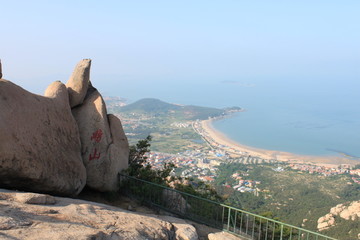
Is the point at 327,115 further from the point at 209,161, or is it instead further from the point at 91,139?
the point at 91,139

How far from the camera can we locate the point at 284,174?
160 feet

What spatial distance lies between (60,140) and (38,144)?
2.77 feet

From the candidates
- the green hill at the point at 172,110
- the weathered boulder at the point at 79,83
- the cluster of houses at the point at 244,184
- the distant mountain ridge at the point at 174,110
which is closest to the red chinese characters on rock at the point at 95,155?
the weathered boulder at the point at 79,83

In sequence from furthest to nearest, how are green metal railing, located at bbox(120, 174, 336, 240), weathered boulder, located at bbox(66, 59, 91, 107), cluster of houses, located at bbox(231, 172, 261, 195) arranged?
cluster of houses, located at bbox(231, 172, 261, 195)
weathered boulder, located at bbox(66, 59, 91, 107)
green metal railing, located at bbox(120, 174, 336, 240)

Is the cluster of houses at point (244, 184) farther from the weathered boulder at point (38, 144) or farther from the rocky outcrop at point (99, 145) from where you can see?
the weathered boulder at point (38, 144)

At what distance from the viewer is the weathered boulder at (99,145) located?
30.3ft

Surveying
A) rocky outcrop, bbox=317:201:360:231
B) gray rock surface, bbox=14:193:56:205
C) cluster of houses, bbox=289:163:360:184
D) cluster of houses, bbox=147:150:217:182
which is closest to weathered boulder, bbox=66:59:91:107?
gray rock surface, bbox=14:193:56:205

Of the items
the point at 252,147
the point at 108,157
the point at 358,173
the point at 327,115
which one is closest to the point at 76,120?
the point at 108,157

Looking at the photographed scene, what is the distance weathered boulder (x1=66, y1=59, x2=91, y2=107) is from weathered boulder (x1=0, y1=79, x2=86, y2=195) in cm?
93

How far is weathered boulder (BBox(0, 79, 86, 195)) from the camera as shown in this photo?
6.67 meters

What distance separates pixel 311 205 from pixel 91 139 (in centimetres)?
2743

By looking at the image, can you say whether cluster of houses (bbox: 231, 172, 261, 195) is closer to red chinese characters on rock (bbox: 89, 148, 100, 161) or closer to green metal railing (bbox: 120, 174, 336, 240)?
green metal railing (bbox: 120, 174, 336, 240)

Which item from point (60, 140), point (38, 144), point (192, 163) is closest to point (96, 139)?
point (60, 140)

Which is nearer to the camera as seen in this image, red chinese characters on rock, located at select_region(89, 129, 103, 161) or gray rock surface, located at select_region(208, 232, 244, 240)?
gray rock surface, located at select_region(208, 232, 244, 240)
